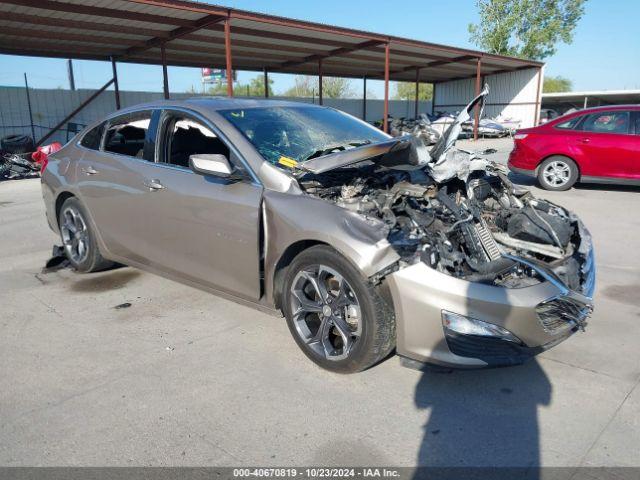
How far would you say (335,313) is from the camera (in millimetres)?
3057

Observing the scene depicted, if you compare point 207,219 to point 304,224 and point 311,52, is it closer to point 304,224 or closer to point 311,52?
point 304,224

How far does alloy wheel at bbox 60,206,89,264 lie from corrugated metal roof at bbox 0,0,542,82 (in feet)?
25.7

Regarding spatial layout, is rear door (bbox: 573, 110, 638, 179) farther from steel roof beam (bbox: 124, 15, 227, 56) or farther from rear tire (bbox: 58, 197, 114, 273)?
steel roof beam (bbox: 124, 15, 227, 56)

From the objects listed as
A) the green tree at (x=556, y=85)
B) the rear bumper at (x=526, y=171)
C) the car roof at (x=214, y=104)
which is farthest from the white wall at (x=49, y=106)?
the green tree at (x=556, y=85)

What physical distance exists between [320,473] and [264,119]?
260cm

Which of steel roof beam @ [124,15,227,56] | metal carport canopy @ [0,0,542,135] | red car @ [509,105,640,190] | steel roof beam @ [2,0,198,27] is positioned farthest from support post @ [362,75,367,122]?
red car @ [509,105,640,190]

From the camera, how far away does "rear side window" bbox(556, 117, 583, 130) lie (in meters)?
9.35

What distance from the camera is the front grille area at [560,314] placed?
276 cm

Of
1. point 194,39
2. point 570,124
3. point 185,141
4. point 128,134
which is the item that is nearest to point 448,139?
point 185,141

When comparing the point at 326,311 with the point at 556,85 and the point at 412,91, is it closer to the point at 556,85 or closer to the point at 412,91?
the point at 412,91

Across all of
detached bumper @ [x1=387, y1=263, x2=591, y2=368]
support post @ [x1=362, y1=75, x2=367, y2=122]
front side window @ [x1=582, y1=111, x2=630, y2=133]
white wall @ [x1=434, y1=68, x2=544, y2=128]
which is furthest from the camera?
white wall @ [x1=434, y1=68, x2=544, y2=128]

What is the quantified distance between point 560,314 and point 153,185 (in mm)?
3023

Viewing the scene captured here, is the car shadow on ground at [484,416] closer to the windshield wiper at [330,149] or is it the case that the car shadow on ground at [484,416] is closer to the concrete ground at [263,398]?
the concrete ground at [263,398]

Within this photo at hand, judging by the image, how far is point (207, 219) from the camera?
11.7 feet
